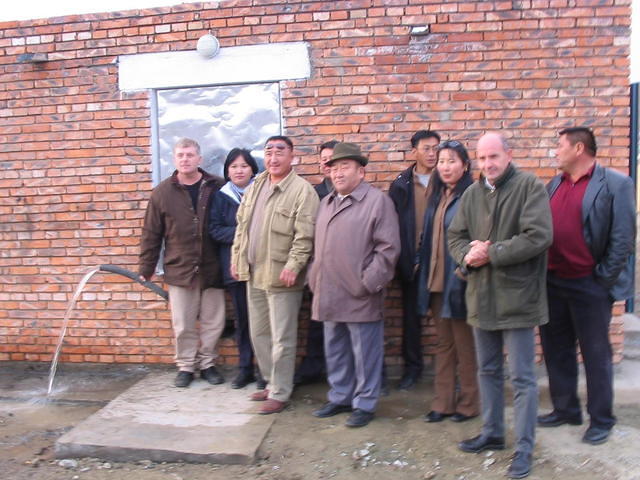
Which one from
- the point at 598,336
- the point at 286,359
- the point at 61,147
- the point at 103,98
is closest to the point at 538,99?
the point at 598,336

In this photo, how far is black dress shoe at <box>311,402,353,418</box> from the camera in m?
4.35

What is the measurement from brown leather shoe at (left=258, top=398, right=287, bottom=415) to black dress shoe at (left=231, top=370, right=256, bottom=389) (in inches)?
19.2

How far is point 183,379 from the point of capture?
16.5 ft

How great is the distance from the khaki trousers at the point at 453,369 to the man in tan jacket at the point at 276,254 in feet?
3.32

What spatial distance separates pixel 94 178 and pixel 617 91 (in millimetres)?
4404

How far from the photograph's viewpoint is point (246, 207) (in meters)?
4.55

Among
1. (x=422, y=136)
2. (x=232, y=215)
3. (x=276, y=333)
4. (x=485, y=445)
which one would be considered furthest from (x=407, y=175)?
(x=485, y=445)

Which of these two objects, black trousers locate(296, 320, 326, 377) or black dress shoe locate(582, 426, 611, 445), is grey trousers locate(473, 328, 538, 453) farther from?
black trousers locate(296, 320, 326, 377)

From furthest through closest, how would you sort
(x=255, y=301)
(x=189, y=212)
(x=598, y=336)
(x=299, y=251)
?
1. (x=189, y=212)
2. (x=255, y=301)
3. (x=299, y=251)
4. (x=598, y=336)

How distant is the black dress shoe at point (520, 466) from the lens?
3.41m

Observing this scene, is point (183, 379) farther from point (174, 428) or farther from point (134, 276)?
point (134, 276)

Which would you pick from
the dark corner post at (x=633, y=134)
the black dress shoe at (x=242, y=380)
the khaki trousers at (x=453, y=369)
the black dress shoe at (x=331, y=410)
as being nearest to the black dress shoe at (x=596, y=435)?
the khaki trousers at (x=453, y=369)

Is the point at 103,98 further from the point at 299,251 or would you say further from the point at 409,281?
the point at 409,281

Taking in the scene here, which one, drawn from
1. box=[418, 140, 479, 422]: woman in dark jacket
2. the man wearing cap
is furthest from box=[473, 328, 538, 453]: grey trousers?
the man wearing cap
